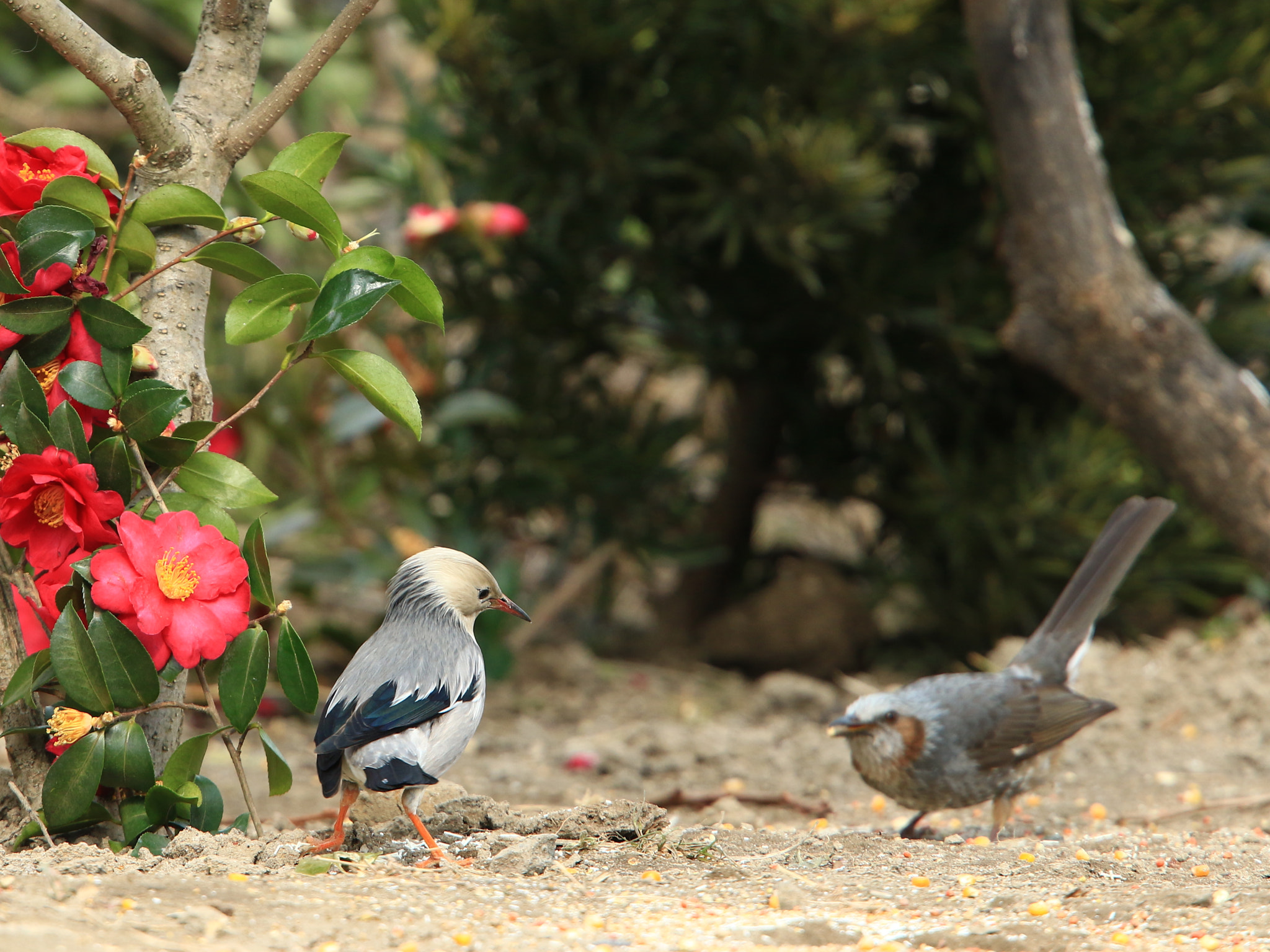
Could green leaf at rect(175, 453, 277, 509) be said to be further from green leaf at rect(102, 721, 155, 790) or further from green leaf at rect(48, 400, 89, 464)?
green leaf at rect(102, 721, 155, 790)

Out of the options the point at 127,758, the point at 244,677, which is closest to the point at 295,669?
the point at 244,677

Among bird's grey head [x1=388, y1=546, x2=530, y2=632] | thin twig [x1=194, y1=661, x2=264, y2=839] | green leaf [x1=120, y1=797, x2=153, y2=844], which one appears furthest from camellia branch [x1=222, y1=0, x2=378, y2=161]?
green leaf [x1=120, y1=797, x2=153, y2=844]

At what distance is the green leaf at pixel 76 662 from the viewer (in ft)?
6.18

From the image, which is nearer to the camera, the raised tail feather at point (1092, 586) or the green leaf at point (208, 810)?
the green leaf at point (208, 810)

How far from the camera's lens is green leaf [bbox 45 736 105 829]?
1932 mm

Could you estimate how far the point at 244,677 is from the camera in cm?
202

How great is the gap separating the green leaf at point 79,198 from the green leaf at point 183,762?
0.91m

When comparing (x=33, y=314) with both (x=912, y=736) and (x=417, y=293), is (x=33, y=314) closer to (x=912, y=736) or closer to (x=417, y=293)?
(x=417, y=293)

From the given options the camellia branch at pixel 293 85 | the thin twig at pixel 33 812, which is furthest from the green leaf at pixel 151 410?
the thin twig at pixel 33 812

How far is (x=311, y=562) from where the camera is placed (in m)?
4.53

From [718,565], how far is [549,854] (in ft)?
11.9

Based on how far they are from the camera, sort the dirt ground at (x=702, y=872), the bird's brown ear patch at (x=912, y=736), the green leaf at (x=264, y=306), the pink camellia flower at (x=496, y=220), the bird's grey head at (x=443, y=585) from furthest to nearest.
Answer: the pink camellia flower at (x=496, y=220)
the bird's brown ear patch at (x=912, y=736)
the bird's grey head at (x=443, y=585)
the green leaf at (x=264, y=306)
the dirt ground at (x=702, y=872)

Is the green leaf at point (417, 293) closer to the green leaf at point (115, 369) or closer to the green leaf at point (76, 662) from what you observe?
the green leaf at point (115, 369)

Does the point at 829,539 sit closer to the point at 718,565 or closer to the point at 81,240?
the point at 718,565
